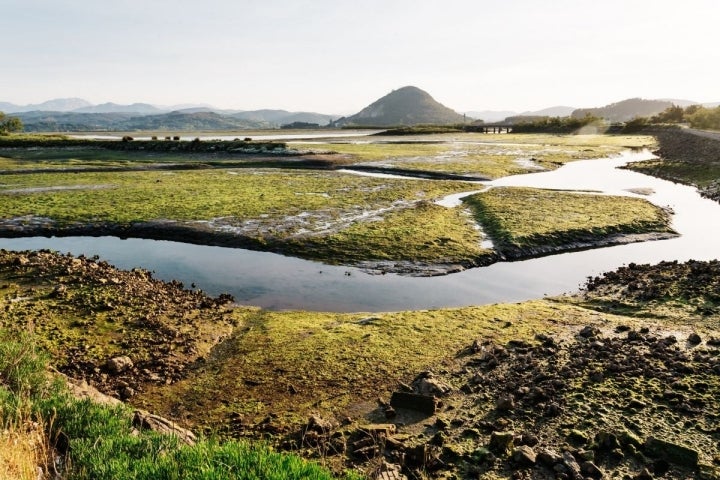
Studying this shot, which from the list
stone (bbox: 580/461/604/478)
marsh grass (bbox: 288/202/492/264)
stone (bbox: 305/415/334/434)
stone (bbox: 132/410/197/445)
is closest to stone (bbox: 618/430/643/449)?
stone (bbox: 580/461/604/478)

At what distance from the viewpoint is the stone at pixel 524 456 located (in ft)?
28.5

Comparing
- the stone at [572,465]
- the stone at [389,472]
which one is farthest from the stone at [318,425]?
the stone at [572,465]

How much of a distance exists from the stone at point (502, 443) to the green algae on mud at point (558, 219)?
57.3 ft

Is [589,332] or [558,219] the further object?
[558,219]

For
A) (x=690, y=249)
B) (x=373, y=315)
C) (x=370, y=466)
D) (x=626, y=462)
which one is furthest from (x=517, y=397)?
(x=690, y=249)

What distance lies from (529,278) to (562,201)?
59.8ft

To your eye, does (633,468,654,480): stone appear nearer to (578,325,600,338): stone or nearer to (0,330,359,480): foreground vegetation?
(0,330,359,480): foreground vegetation

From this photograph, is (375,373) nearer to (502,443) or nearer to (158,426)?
(502,443)

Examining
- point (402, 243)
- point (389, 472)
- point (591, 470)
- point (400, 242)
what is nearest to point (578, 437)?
point (591, 470)

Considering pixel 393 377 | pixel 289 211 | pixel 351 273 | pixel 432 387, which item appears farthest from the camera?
pixel 289 211

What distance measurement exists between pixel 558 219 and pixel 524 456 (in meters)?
25.8

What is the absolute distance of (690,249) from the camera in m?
26.7

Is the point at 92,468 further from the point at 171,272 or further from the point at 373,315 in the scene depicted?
the point at 171,272

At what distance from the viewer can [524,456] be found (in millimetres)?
8719
